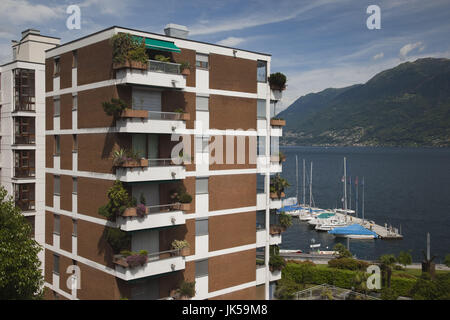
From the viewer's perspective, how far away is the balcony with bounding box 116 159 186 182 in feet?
82.0

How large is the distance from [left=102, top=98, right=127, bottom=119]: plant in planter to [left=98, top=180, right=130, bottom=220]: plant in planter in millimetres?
4009

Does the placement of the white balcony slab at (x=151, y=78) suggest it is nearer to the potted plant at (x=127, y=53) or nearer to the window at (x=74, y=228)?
the potted plant at (x=127, y=53)

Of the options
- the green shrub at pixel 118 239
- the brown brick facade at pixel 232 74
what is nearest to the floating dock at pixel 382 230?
the brown brick facade at pixel 232 74

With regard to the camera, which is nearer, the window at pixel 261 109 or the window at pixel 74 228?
the window at pixel 74 228

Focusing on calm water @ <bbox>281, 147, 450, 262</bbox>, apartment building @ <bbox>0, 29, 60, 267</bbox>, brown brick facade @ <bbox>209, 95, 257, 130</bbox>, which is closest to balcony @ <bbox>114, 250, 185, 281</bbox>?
brown brick facade @ <bbox>209, 95, 257, 130</bbox>

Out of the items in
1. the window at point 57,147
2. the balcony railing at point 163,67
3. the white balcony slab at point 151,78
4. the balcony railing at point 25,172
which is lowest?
the balcony railing at point 25,172

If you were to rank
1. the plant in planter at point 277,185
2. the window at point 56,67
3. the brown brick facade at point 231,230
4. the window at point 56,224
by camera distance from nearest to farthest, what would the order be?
the brown brick facade at point 231,230 → the window at point 56,67 → the window at point 56,224 → the plant in planter at point 277,185

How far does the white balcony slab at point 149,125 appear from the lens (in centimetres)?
2505

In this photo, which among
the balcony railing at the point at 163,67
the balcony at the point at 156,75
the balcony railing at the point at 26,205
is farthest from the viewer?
the balcony railing at the point at 26,205

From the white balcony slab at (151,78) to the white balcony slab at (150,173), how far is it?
5.11 m

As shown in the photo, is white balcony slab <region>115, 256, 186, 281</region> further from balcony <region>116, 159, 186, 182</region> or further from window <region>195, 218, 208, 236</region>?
balcony <region>116, 159, 186, 182</region>
